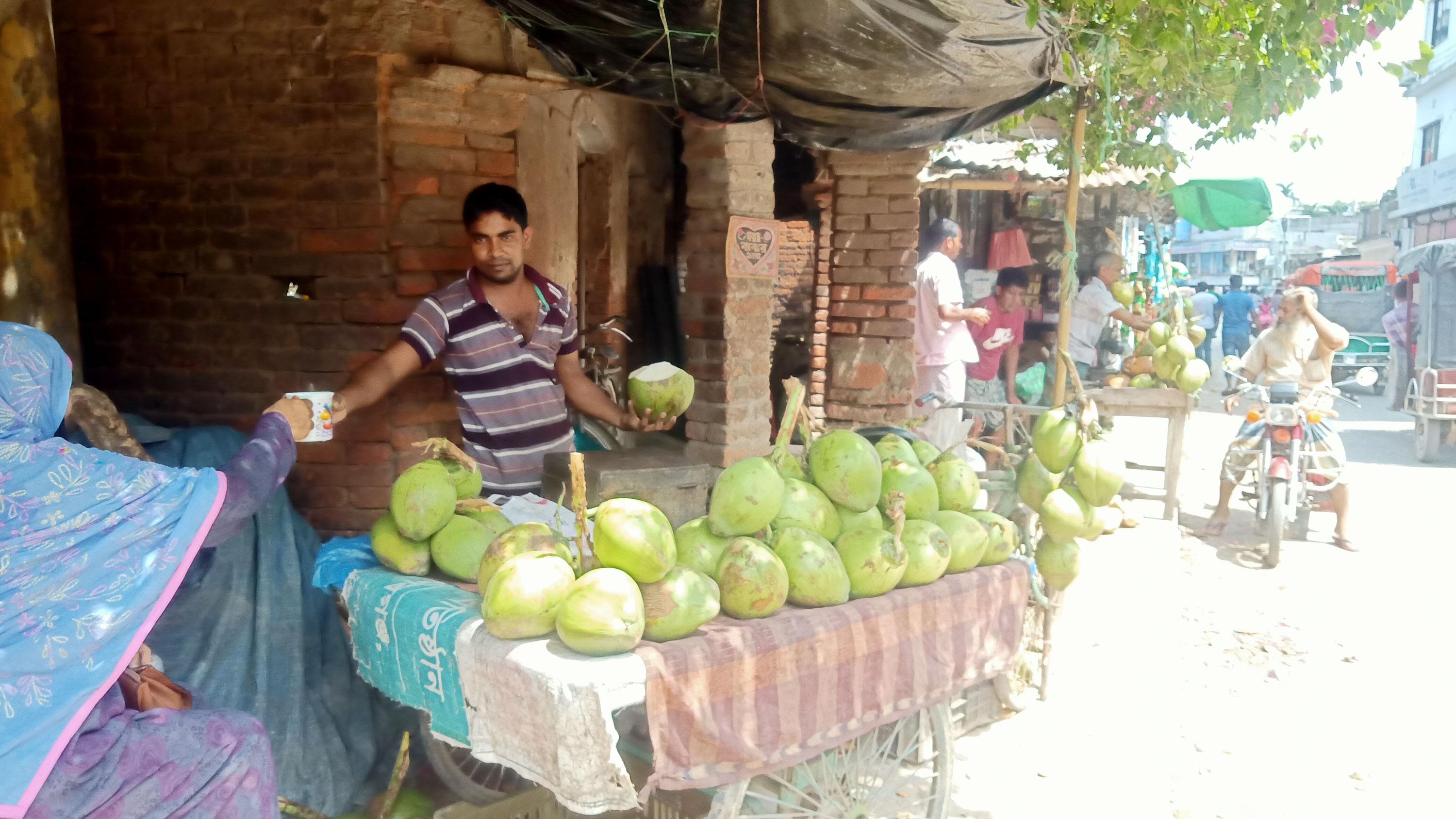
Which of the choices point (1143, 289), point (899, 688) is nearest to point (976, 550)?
point (899, 688)

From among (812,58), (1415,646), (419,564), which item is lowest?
(1415,646)

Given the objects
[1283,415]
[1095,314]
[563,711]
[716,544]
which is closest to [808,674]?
[716,544]

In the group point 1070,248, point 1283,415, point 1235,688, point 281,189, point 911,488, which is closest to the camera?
point 911,488

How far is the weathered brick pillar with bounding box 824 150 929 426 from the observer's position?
556cm

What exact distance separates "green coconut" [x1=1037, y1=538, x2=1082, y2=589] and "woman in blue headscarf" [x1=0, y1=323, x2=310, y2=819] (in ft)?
8.84

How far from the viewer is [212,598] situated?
10.2ft

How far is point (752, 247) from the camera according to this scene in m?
4.70

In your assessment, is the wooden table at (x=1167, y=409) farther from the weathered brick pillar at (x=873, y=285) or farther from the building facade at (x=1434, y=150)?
the building facade at (x=1434, y=150)

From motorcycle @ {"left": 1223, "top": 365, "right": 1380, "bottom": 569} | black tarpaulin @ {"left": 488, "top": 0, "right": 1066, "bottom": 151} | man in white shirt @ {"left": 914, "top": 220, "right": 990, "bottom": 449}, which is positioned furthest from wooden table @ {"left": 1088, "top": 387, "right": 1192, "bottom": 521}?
black tarpaulin @ {"left": 488, "top": 0, "right": 1066, "bottom": 151}

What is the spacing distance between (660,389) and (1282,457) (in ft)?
18.3

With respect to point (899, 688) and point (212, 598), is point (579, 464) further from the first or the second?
point (212, 598)

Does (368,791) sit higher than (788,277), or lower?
lower

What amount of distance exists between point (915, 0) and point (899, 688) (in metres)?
2.30

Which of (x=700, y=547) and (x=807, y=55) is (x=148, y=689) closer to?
(x=700, y=547)
